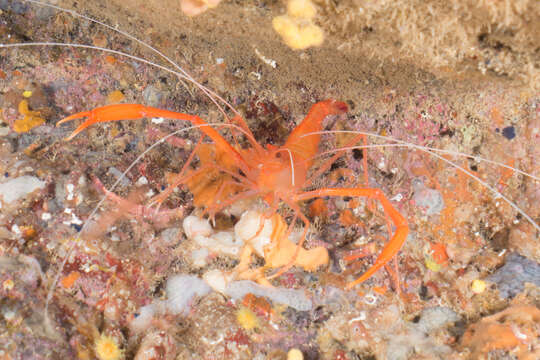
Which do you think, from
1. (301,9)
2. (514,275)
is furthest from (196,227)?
(514,275)

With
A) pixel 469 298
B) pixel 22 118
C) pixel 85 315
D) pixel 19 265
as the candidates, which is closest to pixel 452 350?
pixel 469 298

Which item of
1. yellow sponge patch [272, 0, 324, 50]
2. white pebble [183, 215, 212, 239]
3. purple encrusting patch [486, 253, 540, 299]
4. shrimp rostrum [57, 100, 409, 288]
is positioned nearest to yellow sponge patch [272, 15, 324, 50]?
yellow sponge patch [272, 0, 324, 50]

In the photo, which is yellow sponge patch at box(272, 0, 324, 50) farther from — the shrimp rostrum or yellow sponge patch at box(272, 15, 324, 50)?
the shrimp rostrum

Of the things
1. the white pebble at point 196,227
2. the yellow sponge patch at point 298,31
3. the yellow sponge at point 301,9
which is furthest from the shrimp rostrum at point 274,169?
the yellow sponge at point 301,9

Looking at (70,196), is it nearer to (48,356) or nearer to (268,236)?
(48,356)

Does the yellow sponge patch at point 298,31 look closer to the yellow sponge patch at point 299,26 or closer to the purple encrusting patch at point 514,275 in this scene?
the yellow sponge patch at point 299,26

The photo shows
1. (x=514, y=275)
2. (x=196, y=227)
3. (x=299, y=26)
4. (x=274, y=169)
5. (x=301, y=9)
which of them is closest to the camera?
(x=301, y=9)

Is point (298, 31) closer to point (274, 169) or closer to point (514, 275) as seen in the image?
point (274, 169)

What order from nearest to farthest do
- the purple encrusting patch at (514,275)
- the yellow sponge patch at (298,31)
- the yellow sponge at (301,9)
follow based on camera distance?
1. the yellow sponge at (301,9)
2. the yellow sponge patch at (298,31)
3. the purple encrusting patch at (514,275)
